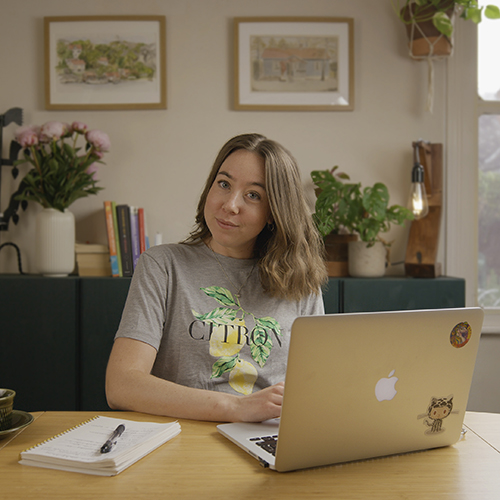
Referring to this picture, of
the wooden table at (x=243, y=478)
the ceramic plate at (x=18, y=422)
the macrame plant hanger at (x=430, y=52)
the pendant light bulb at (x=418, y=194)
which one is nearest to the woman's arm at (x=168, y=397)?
the wooden table at (x=243, y=478)

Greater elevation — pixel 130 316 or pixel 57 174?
pixel 57 174

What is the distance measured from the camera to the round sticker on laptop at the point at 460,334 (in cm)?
86

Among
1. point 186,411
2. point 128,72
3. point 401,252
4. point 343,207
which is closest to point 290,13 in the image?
point 128,72

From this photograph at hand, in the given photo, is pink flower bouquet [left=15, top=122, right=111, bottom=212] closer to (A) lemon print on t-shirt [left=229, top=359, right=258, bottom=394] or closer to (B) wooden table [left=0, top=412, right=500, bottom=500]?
(A) lemon print on t-shirt [left=229, top=359, right=258, bottom=394]

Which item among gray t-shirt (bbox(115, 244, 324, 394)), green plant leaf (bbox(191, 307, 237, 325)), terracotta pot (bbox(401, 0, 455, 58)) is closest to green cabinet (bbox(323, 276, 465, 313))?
gray t-shirt (bbox(115, 244, 324, 394))

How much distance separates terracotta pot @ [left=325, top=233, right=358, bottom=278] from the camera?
7.41ft

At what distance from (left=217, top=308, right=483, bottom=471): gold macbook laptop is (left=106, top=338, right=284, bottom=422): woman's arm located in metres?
0.12

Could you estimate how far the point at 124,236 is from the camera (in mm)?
2225

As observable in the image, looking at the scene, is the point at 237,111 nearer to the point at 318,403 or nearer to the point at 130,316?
the point at 130,316

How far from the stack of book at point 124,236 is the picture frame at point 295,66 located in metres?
0.71

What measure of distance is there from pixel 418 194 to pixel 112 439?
1.80 m

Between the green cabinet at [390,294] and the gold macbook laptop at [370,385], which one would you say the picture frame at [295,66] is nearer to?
the green cabinet at [390,294]

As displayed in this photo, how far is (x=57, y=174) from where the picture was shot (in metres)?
2.24

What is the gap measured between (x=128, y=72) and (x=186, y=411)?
181 cm
